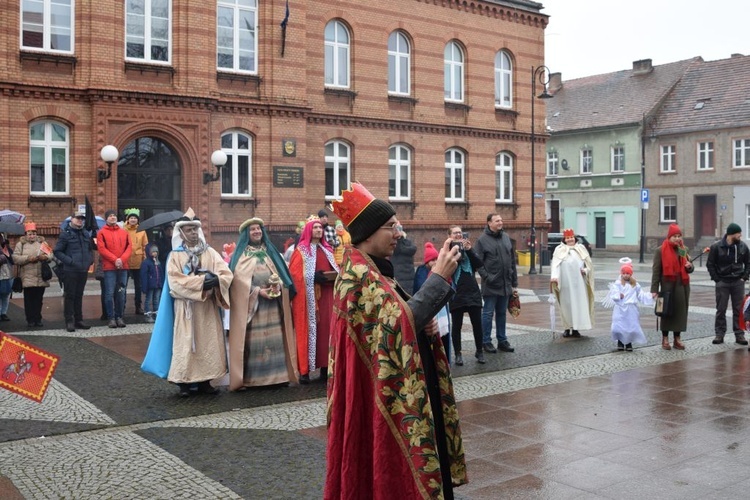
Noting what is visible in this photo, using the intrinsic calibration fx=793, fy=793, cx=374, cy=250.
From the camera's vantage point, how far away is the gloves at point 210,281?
823 centimetres

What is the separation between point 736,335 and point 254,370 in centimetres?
786

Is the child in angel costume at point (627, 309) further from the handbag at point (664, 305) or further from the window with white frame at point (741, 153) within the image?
the window with white frame at point (741, 153)

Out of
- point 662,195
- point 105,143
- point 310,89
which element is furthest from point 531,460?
point 662,195

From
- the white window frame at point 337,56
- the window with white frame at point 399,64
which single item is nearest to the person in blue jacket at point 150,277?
the white window frame at point 337,56

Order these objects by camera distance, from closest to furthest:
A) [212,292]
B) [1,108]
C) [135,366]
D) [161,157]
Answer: [212,292] < [135,366] < [1,108] < [161,157]

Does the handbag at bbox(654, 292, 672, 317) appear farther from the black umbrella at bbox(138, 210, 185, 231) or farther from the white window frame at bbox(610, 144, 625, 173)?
the white window frame at bbox(610, 144, 625, 173)

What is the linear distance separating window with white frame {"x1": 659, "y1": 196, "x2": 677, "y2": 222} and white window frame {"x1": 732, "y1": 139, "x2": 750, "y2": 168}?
422 cm

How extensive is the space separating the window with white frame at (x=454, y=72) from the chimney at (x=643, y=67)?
2670cm

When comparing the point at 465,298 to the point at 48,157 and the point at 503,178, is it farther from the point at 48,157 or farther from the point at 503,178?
the point at 503,178

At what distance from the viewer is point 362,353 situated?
357 centimetres

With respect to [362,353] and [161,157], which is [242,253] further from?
[161,157]

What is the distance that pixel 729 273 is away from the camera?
1244 centimetres

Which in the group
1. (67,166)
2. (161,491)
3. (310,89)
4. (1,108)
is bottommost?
(161,491)

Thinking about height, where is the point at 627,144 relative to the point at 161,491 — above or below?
above
